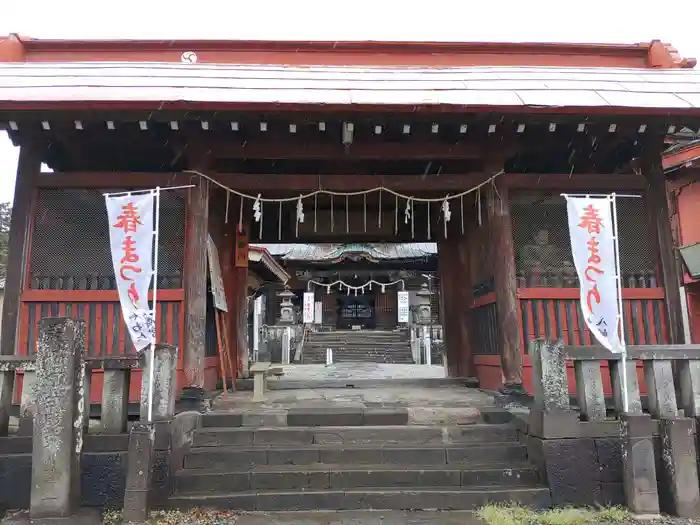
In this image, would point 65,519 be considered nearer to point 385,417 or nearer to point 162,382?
point 162,382

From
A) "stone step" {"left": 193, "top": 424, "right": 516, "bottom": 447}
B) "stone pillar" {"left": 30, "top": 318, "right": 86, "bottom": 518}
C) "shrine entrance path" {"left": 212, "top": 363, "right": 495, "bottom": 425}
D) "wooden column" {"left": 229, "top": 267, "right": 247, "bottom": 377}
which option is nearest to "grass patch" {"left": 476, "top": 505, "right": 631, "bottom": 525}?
"stone step" {"left": 193, "top": 424, "right": 516, "bottom": 447}

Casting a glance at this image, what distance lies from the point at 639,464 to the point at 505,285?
2.77 metres

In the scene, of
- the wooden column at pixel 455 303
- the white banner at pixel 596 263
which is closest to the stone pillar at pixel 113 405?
the white banner at pixel 596 263

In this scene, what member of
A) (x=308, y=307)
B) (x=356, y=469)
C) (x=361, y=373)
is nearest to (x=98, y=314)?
(x=356, y=469)

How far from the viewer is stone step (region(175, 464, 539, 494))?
5.32 metres

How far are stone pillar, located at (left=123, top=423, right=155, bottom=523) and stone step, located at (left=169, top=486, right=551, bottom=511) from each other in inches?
14.4

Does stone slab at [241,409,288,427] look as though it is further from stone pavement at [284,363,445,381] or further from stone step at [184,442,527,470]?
stone pavement at [284,363,445,381]

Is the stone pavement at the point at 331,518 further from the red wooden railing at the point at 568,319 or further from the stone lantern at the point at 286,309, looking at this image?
the stone lantern at the point at 286,309

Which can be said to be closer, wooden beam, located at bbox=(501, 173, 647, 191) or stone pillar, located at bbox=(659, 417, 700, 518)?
stone pillar, located at bbox=(659, 417, 700, 518)

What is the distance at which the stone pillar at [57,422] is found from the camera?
4.75 meters

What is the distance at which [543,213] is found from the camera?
769 centimetres

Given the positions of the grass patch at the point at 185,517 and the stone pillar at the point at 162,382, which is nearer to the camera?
the grass patch at the point at 185,517

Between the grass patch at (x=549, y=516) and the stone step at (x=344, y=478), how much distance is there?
368 mm

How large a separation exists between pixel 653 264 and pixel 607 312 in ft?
8.65
